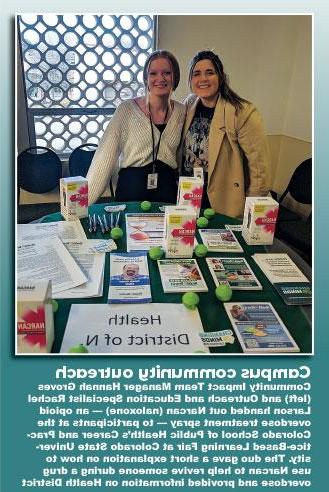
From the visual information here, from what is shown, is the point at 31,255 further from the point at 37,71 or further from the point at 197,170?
the point at 37,71

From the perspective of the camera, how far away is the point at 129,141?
62.3 inches

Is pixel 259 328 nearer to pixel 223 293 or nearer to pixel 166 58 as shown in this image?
pixel 223 293

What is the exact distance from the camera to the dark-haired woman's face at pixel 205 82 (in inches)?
60.8

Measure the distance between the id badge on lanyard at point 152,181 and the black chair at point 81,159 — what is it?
0.55 meters

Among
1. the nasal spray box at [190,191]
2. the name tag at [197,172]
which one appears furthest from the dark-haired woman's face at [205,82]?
the nasal spray box at [190,191]

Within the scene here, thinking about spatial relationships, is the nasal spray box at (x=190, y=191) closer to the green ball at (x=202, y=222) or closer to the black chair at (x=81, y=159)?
the green ball at (x=202, y=222)

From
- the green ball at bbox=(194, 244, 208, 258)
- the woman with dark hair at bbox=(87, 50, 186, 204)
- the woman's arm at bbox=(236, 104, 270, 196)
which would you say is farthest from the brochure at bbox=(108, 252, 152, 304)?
the woman's arm at bbox=(236, 104, 270, 196)

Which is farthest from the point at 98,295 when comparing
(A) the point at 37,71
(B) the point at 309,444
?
(A) the point at 37,71

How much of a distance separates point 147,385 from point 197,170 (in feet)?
3.57

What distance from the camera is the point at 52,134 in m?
2.07

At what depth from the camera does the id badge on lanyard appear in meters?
1.60

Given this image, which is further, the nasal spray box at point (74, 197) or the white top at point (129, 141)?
the white top at point (129, 141)

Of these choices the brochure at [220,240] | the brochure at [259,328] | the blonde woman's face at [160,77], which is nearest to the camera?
the brochure at [259,328]

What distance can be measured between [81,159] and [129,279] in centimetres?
132
